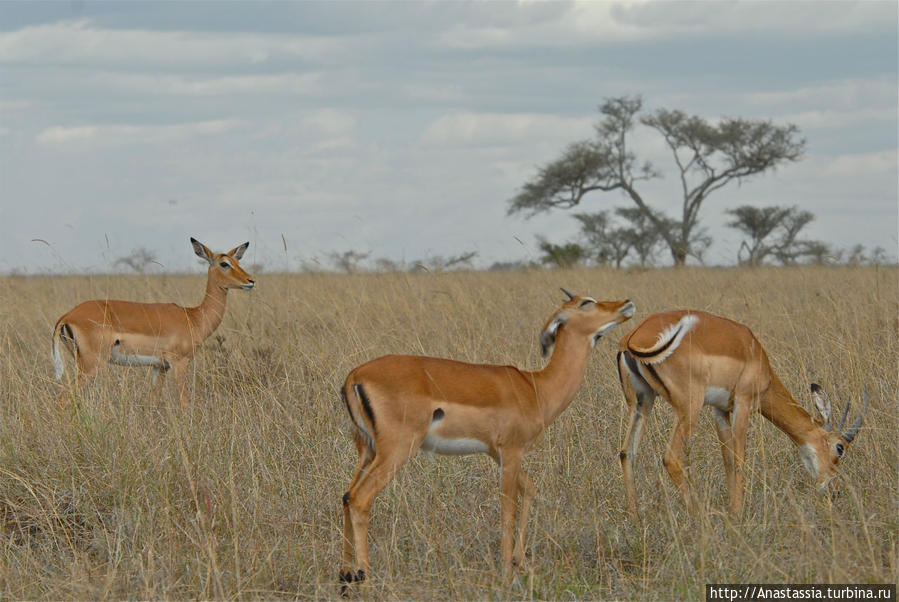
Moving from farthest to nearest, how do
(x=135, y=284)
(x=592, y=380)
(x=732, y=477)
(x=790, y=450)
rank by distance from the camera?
(x=135, y=284)
(x=592, y=380)
(x=790, y=450)
(x=732, y=477)

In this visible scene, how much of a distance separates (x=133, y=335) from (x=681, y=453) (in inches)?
170

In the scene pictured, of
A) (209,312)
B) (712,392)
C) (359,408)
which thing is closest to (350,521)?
(359,408)

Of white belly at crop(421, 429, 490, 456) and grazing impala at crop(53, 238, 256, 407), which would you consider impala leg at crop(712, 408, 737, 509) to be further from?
grazing impala at crop(53, 238, 256, 407)

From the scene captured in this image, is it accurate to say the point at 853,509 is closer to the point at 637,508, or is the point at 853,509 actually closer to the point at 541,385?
the point at 637,508

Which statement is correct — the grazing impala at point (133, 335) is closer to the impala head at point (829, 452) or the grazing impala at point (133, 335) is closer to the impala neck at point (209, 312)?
the impala neck at point (209, 312)

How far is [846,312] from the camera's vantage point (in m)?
8.16

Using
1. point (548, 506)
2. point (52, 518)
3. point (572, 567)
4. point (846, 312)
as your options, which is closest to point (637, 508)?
point (548, 506)

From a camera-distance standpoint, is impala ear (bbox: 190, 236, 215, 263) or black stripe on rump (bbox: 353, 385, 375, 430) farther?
impala ear (bbox: 190, 236, 215, 263)

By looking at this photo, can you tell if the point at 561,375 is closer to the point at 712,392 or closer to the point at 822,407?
the point at 712,392

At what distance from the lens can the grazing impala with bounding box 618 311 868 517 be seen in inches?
181

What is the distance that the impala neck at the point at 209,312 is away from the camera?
7574mm

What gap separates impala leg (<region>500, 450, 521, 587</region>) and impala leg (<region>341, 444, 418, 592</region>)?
47cm

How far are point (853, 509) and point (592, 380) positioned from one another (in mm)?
2272

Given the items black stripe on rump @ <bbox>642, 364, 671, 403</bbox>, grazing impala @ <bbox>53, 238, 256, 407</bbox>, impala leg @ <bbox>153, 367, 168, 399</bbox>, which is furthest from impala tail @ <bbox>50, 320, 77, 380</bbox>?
black stripe on rump @ <bbox>642, 364, 671, 403</bbox>
